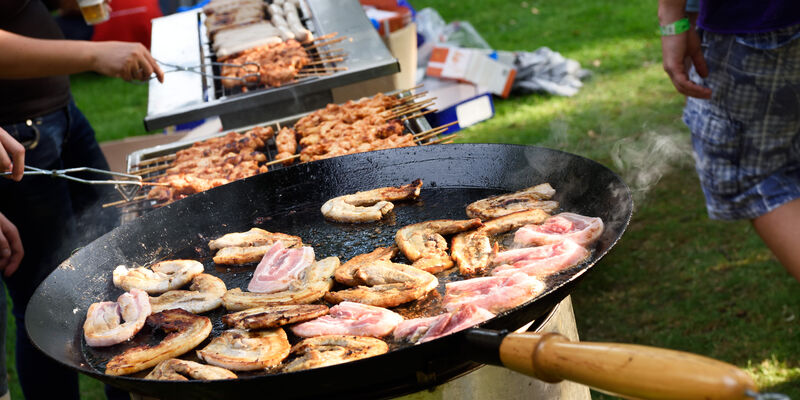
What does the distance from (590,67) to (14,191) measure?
24.5 feet

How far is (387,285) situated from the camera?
7.74 feet

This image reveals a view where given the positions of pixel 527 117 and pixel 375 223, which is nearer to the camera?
pixel 375 223

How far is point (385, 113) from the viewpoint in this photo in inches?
163

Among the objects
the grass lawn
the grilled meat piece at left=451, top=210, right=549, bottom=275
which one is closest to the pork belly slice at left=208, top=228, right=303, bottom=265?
the grilled meat piece at left=451, top=210, right=549, bottom=275

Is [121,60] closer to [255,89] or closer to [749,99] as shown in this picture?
[255,89]

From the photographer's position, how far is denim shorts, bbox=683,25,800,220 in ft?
10.4

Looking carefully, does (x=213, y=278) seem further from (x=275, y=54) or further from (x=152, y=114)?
(x=275, y=54)

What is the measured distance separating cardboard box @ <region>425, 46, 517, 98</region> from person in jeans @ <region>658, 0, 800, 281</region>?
15.6 ft

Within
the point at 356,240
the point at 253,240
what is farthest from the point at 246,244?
the point at 356,240

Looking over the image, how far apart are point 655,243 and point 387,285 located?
12.4 feet

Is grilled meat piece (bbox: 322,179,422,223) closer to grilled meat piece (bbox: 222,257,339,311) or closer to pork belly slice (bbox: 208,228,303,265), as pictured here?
pork belly slice (bbox: 208,228,303,265)

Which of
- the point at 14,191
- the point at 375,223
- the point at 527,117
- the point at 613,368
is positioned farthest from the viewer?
the point at 527,117

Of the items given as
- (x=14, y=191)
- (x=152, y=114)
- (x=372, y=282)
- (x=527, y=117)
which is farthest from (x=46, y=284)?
(x=527, y=117)

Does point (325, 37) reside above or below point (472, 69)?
above
